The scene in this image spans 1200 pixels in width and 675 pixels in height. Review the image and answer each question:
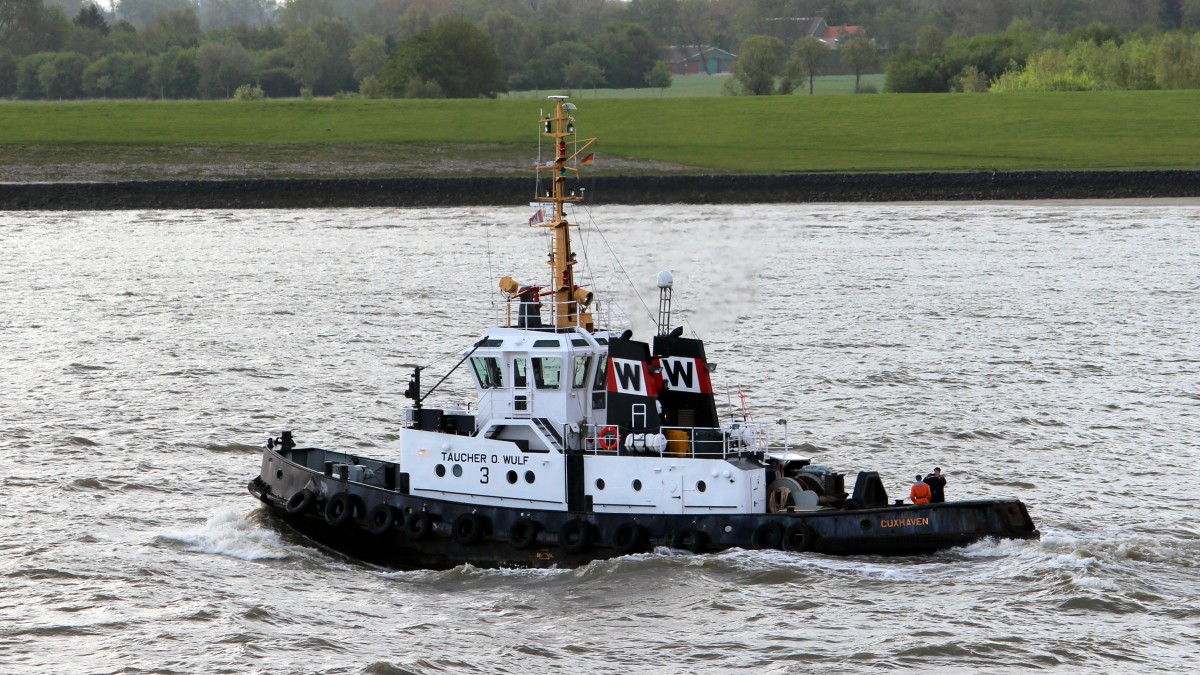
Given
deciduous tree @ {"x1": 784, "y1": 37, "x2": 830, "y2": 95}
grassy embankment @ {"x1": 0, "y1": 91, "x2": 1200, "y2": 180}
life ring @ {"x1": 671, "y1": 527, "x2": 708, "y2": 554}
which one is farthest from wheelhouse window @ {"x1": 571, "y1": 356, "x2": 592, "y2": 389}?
deciduous tree @ {"x1": 784, "y1": 37, "x2": 830, "y2": 95}

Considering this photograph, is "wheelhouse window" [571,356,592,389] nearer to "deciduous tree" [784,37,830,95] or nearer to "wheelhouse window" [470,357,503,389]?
"wheelhouse window" [470,357,503,389]

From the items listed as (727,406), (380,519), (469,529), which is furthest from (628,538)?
(727,406)

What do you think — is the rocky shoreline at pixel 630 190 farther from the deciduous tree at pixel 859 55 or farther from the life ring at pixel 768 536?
the deciduous tree at pixel 859 55

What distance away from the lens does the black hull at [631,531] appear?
19.2 metres

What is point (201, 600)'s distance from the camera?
18.8m

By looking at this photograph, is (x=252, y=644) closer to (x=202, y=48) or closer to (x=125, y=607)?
(x=125, y=607)

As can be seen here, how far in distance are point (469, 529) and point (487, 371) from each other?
6.64ft

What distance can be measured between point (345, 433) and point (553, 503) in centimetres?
763

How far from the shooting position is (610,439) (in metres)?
20.0

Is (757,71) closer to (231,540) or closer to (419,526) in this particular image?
(231,540)

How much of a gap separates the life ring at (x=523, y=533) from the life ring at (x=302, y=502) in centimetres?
287

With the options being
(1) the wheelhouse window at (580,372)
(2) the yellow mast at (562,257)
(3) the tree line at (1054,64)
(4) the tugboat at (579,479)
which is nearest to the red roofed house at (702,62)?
(3) the tree line at (1054,64)

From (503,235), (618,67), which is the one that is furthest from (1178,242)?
(618,67)

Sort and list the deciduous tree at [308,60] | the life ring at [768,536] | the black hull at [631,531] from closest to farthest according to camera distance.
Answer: the black hull at [631,531] → the life ring at [768,536] → the deciduous tree at [308,60]
